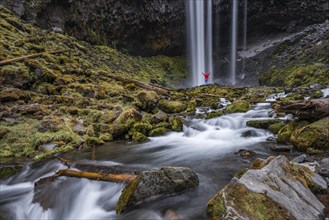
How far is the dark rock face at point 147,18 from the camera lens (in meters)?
24.5

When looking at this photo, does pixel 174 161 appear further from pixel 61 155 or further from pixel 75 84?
pixel 75 84

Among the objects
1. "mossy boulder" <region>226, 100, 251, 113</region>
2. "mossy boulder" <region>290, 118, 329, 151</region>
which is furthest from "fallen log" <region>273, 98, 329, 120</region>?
"mossy boulder" <region>226, 100, 251, 113</region>

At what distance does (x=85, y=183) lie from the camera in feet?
16.2

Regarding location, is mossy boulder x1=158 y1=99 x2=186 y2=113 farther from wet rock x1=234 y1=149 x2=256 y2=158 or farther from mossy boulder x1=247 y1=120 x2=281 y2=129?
wet rock x1=234 y1=149 x2=256 y2=158

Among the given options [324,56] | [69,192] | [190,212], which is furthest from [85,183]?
[324,56]

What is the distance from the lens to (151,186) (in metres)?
3.87

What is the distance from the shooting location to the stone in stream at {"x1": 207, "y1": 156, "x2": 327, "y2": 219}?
9.41 feet

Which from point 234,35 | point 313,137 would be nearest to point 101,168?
point 313,137

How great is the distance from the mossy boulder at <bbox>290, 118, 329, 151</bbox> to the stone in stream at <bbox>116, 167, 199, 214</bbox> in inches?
137

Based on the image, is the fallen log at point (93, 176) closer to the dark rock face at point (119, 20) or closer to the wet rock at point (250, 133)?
the wet rock at point (250, 133)

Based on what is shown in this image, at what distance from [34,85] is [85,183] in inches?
349

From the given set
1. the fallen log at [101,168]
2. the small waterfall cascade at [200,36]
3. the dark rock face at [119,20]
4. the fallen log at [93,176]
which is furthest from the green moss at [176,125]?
the small waterfall cascade at [200,36]

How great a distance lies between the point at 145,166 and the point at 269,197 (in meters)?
3.57

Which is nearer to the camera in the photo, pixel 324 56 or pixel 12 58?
pixel 12 58
